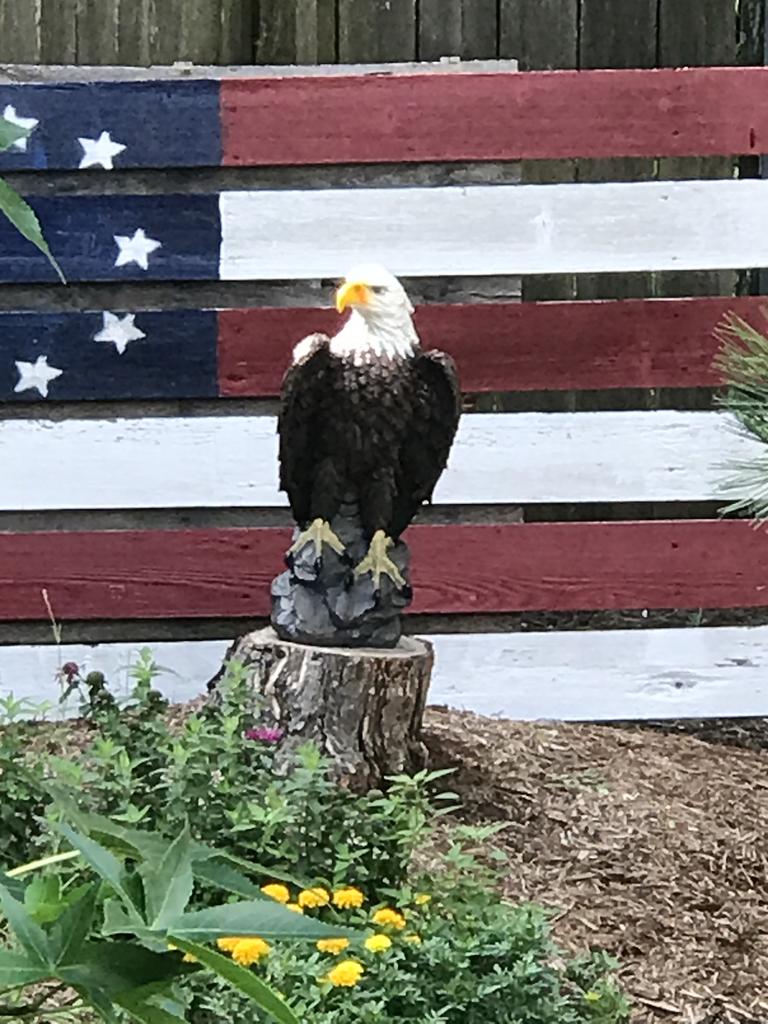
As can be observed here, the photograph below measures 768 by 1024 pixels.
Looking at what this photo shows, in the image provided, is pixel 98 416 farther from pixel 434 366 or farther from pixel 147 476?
pixel 434 366

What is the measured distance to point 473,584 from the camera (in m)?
3.06

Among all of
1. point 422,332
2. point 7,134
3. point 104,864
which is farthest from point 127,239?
point 104,864

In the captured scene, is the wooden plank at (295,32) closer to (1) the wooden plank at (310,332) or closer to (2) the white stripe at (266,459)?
(1) the wooden plank at (310,332)

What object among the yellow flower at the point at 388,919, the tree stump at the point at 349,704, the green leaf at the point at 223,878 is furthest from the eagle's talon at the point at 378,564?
the green leaf at the point at 223,878

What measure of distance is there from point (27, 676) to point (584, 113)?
1754 mm

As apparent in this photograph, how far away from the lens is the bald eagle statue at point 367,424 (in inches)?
96.2

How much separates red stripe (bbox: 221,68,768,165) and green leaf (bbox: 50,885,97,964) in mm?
2645

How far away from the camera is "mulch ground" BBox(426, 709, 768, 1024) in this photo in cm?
206

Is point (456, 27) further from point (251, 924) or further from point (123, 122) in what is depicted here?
point (251, 924)

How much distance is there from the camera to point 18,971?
1.55 ft

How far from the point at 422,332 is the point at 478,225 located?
0.26 metres

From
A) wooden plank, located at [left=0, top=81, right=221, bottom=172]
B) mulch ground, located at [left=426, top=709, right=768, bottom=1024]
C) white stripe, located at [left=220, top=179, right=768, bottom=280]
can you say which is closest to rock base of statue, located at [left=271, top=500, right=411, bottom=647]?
mulch ground, located at [left=426, top=709, right=768, bottom=1024]

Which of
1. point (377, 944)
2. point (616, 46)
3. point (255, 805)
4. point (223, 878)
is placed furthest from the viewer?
point (616, 46)

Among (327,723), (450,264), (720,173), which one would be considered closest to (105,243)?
(450,264)
